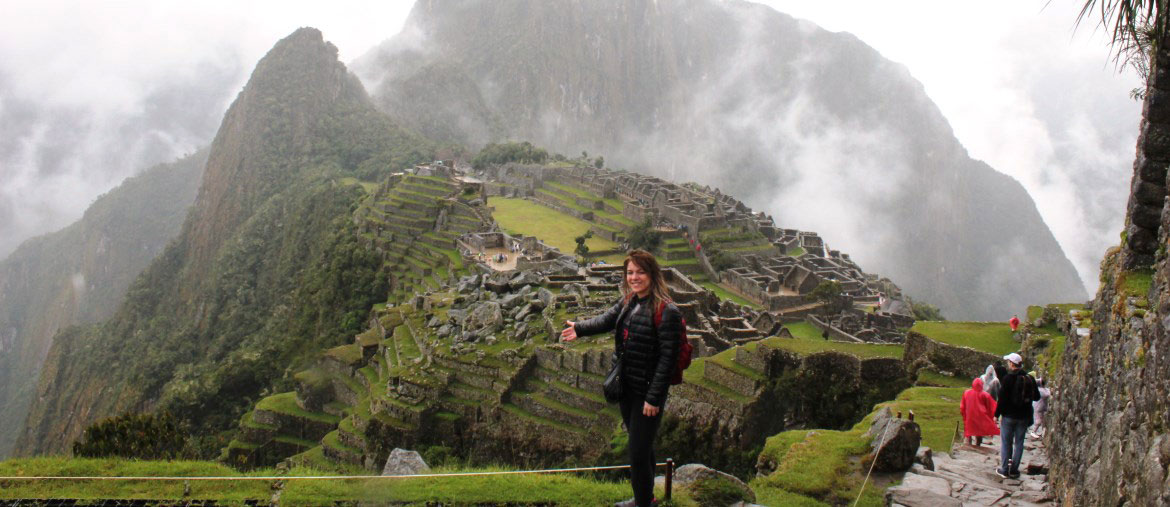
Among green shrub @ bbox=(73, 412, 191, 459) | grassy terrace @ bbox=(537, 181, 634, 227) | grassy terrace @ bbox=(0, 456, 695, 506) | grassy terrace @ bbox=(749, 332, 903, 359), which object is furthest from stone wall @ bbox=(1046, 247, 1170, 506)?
grassy terrace @ bbox=(537, 181, 634, 227)

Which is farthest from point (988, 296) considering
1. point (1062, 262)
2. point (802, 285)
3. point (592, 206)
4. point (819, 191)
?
point (802, 285)

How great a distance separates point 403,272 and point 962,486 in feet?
105

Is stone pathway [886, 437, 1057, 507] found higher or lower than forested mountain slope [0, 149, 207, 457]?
lower

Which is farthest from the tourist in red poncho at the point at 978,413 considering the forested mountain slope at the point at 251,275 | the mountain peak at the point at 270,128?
the mountain peak at the point at 270,128

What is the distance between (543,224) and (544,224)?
0.19 ft

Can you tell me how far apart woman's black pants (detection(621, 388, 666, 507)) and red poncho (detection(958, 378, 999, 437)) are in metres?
5.15

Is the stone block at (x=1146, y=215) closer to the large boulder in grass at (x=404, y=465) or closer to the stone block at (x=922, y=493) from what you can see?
the stone block at (x=922, y=493)

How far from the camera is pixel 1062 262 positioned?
5502 inches

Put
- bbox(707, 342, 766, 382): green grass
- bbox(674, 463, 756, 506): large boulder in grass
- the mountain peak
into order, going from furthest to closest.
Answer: the mountain peak, bbox(707, 342, 766, 382): green grass, bbox(674, 463, 756, 506): large boulder in grass

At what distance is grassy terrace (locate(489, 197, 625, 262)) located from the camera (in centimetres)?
4312

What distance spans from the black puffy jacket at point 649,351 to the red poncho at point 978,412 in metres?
5.39

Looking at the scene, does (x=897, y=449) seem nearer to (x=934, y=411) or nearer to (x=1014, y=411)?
(x=1014, y=411)

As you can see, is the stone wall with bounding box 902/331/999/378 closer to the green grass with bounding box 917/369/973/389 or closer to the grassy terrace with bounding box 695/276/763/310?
the green grass with bounding box 917/369/973/389

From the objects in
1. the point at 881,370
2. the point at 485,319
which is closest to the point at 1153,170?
the point at 881,370
